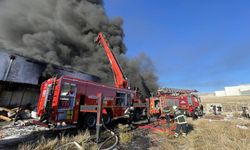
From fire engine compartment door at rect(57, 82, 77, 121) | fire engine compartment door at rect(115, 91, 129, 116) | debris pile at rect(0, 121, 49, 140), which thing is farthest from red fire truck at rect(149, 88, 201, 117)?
debris pile at rect(0, 121, 49, 140)

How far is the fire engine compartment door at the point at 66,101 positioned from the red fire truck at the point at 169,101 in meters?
7.38

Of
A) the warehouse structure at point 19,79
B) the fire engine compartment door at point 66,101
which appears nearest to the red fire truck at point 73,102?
the fire engine compartment door at point 66,101

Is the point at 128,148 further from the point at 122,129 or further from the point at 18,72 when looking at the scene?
the point at 18,72

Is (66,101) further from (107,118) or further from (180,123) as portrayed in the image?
(180,123)

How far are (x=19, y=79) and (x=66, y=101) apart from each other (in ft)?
27.6

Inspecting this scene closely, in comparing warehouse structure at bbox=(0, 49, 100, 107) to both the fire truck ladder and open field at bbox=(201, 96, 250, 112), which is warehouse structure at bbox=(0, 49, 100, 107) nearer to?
the fire truck ladder

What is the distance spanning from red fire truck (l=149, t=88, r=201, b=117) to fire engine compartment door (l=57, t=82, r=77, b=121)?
7385 millimetres

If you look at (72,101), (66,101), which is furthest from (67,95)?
(72,101)

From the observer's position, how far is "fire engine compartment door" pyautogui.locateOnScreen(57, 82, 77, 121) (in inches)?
234

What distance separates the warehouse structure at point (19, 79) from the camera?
36.4 ft

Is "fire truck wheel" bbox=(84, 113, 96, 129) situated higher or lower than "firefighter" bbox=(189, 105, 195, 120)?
lower

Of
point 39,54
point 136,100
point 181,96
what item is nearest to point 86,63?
point 39,54

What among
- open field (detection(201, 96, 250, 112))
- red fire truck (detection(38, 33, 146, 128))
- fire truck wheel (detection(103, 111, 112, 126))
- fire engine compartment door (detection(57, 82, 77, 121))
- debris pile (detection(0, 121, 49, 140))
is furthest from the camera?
open field (detection(201, 96, 250, 112))

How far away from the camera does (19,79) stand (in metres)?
11.9
